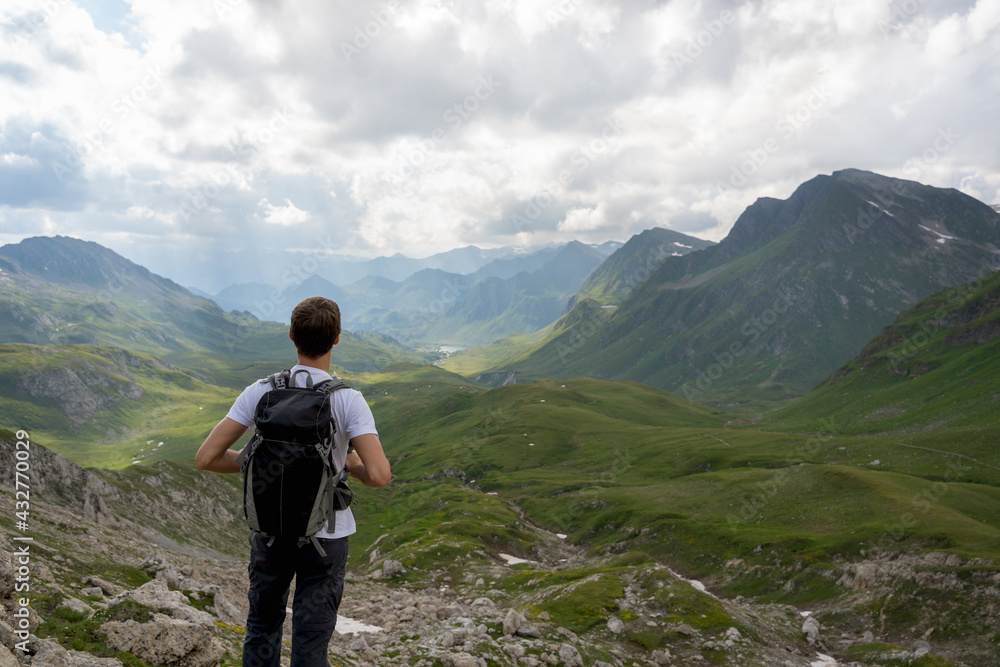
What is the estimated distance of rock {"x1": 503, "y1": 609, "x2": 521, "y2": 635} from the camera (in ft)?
103

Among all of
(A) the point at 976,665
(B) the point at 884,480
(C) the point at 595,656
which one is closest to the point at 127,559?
(C) the point at 595,656

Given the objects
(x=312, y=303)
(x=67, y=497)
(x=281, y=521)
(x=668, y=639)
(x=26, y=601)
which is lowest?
(x=668, y=639)

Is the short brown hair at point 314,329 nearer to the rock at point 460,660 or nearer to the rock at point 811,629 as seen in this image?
the rock at point 460,660

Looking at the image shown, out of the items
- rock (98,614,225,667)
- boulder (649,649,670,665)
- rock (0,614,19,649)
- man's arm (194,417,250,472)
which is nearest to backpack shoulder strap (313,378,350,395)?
man's arm (194,417,250,472)

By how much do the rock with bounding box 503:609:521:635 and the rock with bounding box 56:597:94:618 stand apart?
73.6ft

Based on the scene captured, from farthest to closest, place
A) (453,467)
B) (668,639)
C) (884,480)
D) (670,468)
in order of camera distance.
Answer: (453,467) → (670,468) → (884,480) → (668,639)

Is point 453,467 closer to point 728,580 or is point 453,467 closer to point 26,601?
point 728,580

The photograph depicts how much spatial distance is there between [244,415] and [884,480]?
123761 mm

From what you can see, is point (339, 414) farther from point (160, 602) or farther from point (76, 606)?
point (160, 602)

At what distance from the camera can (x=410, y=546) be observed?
83625 mm

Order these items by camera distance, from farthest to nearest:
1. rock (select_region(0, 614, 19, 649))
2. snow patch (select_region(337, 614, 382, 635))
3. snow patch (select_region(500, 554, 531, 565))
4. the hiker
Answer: snow patch (select_region(500, 554, 531, 565)), snow patch (select_region(337, 614, 382, 635)), rock (select_region(0, 614, 19, 649)), the hiker

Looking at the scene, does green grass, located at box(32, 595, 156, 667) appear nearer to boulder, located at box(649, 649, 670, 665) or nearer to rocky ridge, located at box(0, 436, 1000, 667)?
rocky ridge, located at box(0, 436, 1000, 667)

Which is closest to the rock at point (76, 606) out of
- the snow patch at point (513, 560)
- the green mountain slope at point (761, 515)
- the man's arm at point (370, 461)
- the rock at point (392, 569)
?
the man's arm at point (370, 461)

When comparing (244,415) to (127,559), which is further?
(127,559)
